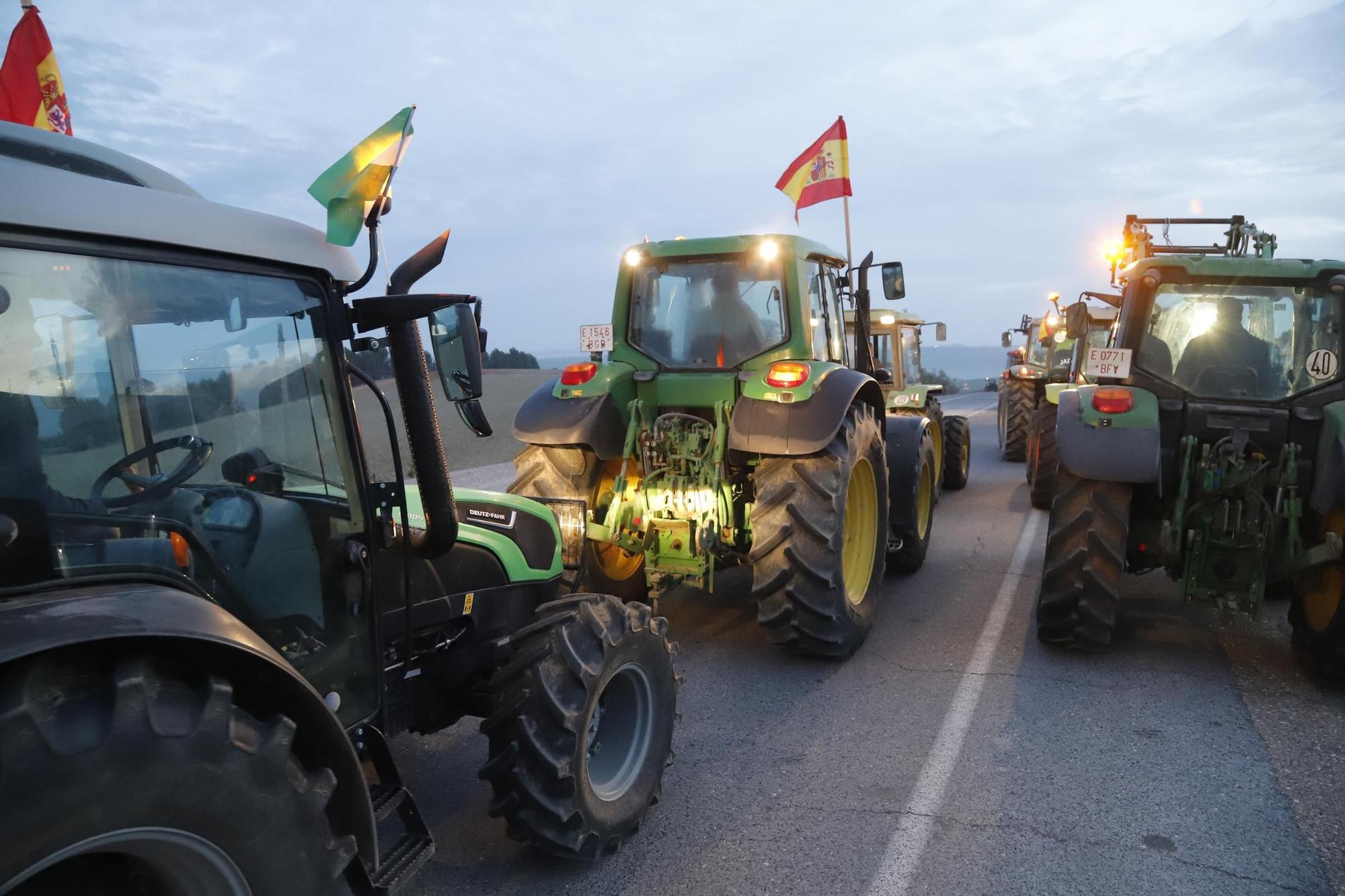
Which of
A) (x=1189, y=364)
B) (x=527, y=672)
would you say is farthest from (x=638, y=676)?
(x=1189, y=364)

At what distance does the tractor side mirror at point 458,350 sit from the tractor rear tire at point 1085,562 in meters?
3.77

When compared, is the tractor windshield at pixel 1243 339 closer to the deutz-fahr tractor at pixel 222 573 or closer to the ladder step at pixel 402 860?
the deutz-fahr tractor at pixel 222 573

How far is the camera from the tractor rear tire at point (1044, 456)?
8.29 metres

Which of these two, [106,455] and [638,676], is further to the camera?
[638,676]

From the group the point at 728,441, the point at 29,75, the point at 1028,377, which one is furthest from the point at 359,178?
the point at 1028,377

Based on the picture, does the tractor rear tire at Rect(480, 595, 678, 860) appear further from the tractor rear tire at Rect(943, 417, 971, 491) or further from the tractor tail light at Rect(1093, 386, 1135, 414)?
the tractor rear tire at Rect(943, 417, 971, 491)

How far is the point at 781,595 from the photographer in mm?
4914

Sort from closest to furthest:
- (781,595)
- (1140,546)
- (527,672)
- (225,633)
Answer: (225,633) → (527,672) → (781,595) → (1140,546)

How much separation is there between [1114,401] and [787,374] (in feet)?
5.94

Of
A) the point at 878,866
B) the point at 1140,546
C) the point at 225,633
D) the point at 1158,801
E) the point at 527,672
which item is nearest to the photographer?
the point at 225,633

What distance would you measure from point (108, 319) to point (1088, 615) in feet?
15.7

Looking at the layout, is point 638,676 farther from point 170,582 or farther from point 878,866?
point 170,582

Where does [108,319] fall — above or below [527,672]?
above

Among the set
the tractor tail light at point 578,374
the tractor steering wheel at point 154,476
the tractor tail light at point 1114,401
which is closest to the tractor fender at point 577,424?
the tractor tail light at point 578,374
